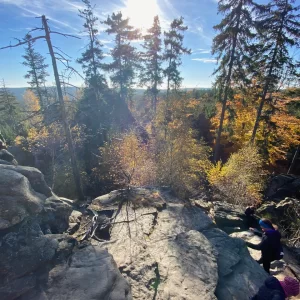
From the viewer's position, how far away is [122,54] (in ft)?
87.6

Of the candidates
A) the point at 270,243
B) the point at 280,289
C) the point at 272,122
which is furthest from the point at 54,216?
the point at 272,122

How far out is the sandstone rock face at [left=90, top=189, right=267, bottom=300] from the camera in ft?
16.2

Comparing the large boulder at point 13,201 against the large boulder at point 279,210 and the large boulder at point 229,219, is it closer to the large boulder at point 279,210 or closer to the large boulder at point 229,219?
the large boulder at point 229,219

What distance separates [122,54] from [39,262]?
1079 inches

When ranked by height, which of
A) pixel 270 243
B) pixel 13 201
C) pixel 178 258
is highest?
pixel 13 201

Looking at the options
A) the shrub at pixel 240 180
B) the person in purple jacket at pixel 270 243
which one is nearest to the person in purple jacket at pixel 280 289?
the person in purple jacket at pixel 270 243

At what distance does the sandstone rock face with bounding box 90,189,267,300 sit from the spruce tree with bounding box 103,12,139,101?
2405 cm

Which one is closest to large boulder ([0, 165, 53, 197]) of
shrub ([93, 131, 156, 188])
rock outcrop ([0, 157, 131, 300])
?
rock outcrop ([0, 157, 131, 300])

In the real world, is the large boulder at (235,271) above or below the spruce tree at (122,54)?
below

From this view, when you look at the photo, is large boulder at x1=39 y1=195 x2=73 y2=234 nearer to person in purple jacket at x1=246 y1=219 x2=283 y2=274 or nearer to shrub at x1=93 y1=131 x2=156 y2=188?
person in purple jacket at x1=246 y1=219 x2=283 y2=274

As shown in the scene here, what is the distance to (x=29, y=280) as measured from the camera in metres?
4.02

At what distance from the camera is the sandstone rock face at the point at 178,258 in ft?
16.2

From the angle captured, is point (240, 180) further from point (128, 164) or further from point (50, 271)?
point (50, 271)

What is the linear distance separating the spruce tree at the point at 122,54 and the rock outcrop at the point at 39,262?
25285 mm
